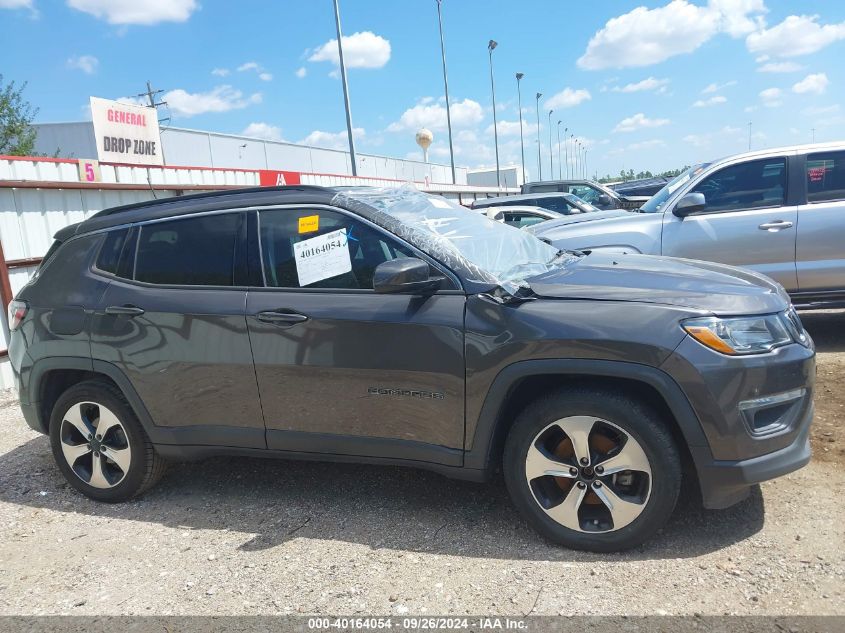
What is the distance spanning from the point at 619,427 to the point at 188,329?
89.3 inches

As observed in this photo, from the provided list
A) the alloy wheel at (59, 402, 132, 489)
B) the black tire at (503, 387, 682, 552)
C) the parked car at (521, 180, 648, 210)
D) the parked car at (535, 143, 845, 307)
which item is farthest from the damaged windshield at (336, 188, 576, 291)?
the parked car at (521, 180, 648, 210)

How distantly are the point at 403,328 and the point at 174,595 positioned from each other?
160cm

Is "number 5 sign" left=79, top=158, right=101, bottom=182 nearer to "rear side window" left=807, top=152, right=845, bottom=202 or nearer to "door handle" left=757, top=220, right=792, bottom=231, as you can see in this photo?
"door handle" left=757, top=220, right=792, bottom=231

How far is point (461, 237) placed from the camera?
337cm

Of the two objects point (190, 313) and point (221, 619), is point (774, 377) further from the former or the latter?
point (190, 313)

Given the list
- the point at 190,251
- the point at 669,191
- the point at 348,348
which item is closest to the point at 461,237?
the point at 348,348

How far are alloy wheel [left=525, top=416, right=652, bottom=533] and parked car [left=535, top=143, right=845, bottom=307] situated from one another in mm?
3405

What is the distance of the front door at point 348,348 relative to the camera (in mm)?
2982

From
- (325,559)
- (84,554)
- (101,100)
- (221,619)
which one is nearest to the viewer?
(221,619)

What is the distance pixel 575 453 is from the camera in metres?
2.84

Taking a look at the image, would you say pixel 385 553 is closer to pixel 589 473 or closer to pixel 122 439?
pixel 589 473

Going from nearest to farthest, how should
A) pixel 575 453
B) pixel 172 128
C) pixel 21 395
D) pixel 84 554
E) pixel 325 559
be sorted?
pixel 575 453
pixel 325 559
pixel 84 554
pixel 21 395
pixel 172 128

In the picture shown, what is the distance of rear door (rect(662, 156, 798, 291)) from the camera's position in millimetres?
5977

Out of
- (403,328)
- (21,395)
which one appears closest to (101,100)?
(21,395)
